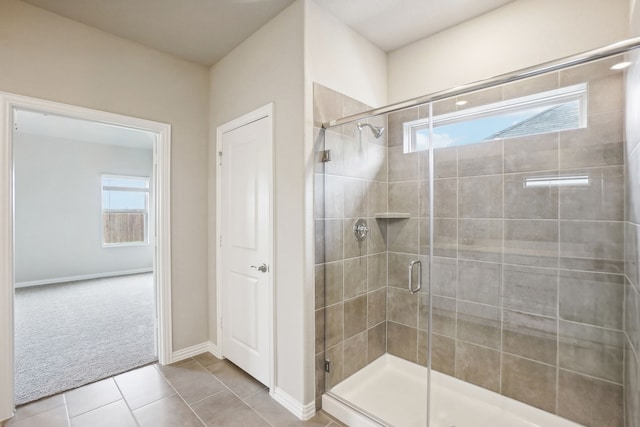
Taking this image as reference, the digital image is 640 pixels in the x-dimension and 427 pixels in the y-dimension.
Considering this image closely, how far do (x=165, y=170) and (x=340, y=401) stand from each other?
91.7 inches

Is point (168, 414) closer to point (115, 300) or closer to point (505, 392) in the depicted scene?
point (505, 392)

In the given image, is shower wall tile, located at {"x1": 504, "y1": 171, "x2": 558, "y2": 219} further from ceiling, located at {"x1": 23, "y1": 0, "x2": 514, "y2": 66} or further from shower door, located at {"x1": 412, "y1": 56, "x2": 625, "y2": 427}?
ceiling, located at {"x1": 23, "y1": 0, "x2": 514, "y2": 66}

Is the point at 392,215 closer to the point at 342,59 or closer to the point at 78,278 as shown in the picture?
the point at 342,59

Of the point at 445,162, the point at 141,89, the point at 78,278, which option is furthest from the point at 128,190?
the point at 445,162

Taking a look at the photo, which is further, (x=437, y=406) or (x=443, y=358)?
(x=443, y=358)

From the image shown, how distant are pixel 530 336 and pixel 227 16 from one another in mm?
3070

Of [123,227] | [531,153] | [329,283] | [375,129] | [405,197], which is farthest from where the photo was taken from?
[123,227]

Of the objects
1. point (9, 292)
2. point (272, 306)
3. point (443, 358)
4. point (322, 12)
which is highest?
point (322, 12)

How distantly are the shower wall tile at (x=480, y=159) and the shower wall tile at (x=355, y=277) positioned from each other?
1028mm

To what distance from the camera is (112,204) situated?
6246mm

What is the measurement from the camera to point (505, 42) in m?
2.11

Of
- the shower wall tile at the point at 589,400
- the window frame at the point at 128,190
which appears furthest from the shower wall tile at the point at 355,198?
the window frame at the point at 128,190

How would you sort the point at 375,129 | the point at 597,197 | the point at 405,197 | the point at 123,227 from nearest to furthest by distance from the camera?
the point at 597,197, the point at 375,129, the point at 405,197, the point at 123,227

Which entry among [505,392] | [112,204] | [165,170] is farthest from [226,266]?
[112,204]
